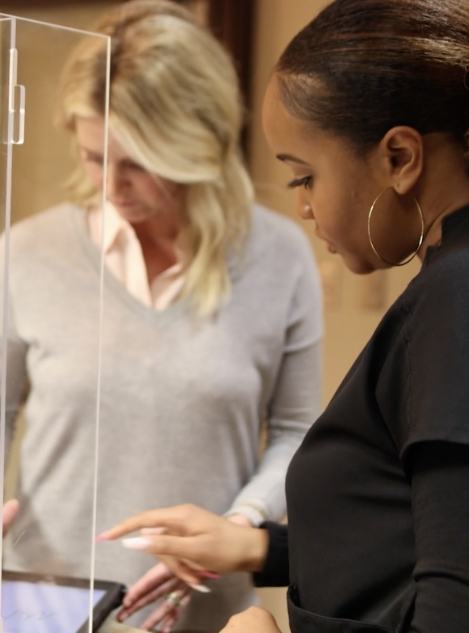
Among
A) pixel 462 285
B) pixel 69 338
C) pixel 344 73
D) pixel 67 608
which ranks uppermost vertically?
pixel 344 73

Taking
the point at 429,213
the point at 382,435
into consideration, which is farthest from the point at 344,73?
the point at 382,435

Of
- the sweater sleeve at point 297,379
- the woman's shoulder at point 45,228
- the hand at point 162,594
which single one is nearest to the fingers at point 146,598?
the hand at point 162,594

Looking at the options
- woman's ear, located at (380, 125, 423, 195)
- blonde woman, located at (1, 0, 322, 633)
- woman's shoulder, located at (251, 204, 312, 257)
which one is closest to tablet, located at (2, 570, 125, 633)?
blonde woman, located at (1, 0, 322, 633)

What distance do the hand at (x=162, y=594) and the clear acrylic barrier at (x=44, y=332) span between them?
7cm

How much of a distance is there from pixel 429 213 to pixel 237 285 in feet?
1.99

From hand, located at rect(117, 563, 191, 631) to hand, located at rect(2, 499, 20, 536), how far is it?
166mm

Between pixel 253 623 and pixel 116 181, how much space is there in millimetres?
644

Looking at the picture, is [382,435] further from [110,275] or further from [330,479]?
[110,275]

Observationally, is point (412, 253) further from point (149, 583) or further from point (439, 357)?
point (149, 583)

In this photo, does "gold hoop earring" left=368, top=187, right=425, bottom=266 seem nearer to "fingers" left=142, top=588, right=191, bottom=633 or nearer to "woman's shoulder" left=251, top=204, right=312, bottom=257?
"fingers" left=142, top=588, right=191, bottom=633

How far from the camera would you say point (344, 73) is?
652 mm

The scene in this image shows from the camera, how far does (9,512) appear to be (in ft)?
2.56

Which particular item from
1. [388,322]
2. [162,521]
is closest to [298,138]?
[388,322]

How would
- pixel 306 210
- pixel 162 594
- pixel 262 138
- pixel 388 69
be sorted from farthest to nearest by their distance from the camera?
pixel 262 138
pixel 162 594
pixel 306 210
pixel 388 69
